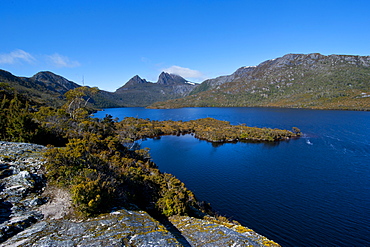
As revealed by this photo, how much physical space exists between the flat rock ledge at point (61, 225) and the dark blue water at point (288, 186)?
16954mm

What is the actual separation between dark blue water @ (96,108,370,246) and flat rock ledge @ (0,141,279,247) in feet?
55.6

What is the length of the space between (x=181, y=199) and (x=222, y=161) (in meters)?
35.6

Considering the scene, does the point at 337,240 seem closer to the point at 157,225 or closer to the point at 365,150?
the point at 157,225

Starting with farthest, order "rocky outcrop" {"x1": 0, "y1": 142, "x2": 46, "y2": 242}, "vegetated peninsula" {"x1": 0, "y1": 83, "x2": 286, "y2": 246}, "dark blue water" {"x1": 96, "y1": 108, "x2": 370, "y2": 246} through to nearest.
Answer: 1. "dark blue water" {"x1": 96, "y1": 108, "x2": 370, "y2": 246}
2. "rocky outcrop" {"x1": 0, "y1": 142, "x2": 46, "y2": 242}
3. "vegetated peninsula" {"x1": 0, "y1": 83, "x2": 286, "y2": 246}

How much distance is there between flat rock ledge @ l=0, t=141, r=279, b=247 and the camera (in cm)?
600

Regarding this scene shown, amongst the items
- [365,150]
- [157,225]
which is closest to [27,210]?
[157,225]

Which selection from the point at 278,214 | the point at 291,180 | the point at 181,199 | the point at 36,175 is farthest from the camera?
the point at 291,180

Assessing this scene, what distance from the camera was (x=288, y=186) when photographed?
32844mm

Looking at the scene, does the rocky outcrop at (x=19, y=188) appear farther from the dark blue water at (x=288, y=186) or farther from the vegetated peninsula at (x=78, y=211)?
the dark blue water at (x=288, y=186)

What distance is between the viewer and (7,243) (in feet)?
18.0

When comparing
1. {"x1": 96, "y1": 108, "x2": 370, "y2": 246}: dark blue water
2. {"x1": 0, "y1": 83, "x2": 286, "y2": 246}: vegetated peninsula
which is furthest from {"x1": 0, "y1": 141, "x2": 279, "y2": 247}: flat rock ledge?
{"x1": 96, "y1": 108, "x2": 370, "y2": 246}: dark blue water

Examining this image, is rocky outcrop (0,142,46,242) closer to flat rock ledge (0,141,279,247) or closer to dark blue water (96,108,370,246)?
flat rock ledge (0,141,279,247)

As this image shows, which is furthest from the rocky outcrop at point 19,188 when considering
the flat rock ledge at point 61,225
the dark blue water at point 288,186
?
the dark blue water at point 288,186

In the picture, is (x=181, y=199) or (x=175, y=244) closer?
(x=175, y=244)
